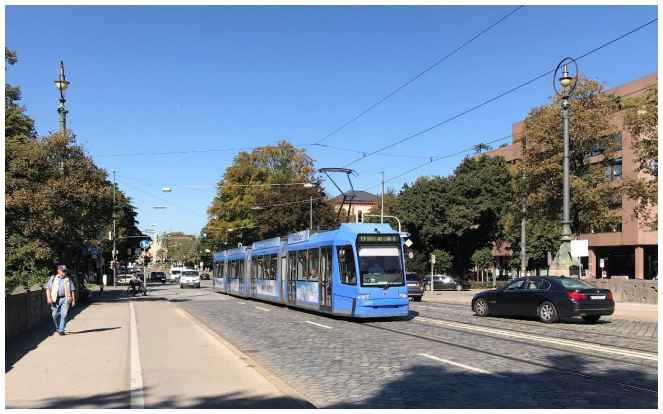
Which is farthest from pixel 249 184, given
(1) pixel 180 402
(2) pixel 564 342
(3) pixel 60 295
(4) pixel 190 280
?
(1) pixel 180 402

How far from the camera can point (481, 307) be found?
21.4m

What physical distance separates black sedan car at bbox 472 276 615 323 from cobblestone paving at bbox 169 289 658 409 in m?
1.22

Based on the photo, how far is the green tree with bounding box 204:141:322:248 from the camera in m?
69.1

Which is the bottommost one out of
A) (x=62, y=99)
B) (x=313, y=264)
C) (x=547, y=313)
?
(x=547, y=313)

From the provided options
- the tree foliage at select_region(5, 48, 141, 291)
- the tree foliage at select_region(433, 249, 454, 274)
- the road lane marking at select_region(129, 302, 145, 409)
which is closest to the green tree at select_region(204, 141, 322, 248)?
the tree foliage at select_region(433, 249, 454, 274)

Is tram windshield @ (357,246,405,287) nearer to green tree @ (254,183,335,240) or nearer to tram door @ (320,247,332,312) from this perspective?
tram door @ (320,247,332,312)

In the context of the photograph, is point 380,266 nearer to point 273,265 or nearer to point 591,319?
point 591,319

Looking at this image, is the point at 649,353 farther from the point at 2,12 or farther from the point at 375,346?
the point at 2,12

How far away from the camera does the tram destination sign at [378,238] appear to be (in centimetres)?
1934

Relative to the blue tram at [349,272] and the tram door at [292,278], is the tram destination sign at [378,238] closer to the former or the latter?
the blue tram at [349,272]

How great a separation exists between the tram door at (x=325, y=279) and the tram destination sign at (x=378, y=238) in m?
1.59

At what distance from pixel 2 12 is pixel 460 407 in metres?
11.0

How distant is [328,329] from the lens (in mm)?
17016

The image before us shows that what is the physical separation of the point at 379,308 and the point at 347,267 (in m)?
1.53
